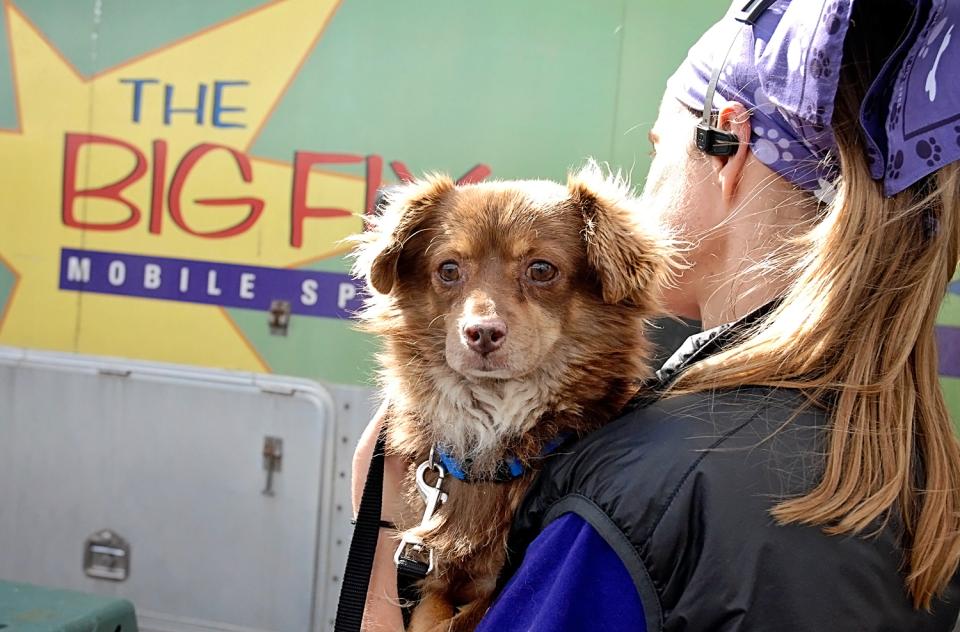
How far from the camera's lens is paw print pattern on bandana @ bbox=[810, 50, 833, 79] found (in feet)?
4.62

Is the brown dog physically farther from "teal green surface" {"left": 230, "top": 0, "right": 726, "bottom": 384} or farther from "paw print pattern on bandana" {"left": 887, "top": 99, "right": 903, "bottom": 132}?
"teal green surface" {"left": 230, "top": 0, "right": 726, "bottom": 384}

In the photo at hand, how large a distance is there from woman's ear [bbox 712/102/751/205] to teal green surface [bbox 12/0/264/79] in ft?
8.37

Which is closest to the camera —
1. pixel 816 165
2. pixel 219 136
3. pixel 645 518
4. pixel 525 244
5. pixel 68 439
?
pixel 645 518

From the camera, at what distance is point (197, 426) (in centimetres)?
397

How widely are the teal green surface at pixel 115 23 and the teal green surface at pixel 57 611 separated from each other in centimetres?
208

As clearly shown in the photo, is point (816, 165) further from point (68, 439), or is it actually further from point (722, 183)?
point (68, 439)

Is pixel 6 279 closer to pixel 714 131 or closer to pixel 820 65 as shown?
pixel 714 131

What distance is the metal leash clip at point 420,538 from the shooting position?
5.88 feet

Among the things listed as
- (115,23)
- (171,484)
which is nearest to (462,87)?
(115,23)

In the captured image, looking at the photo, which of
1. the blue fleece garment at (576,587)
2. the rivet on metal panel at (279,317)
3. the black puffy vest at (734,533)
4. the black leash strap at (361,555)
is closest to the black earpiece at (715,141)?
the black puffy vest at (734,533)

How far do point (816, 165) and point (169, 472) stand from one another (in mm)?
3150

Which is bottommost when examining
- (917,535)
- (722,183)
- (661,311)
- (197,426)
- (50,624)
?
(50,624)

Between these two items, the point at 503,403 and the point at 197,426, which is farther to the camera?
the point at 197,426

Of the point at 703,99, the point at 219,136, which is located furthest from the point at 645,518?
the point at 219,136
